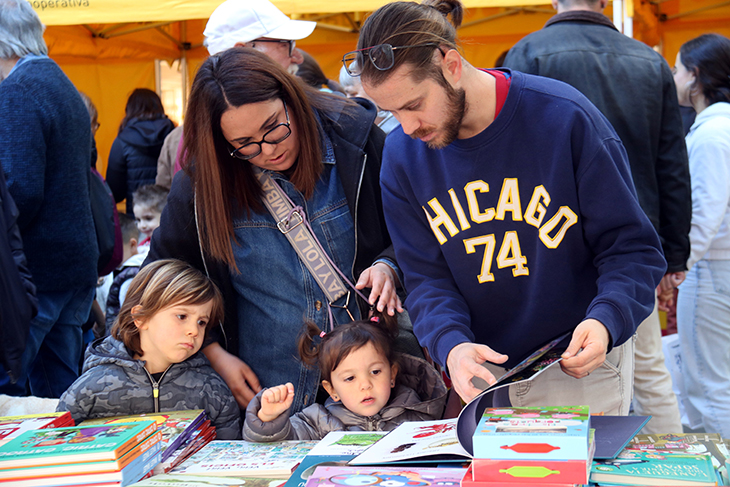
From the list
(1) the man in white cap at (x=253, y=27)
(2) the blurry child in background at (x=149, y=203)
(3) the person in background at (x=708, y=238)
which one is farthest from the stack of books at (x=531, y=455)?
(2) the blurry child in background at (x=149, y=203)

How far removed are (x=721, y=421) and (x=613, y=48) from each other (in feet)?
5.94

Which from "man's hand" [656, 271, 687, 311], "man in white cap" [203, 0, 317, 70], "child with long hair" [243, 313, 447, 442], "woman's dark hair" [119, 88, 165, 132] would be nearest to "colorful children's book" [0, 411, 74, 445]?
"child with long hair" [243, 313, 447, 442]

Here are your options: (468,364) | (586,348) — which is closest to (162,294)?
(468,364)

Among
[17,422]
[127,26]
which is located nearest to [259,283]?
[17,422]

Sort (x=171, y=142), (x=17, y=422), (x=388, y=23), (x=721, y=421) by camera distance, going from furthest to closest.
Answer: (x=171, y=142) < (x=721, y=421) < (x=17, y=422) < (x=388, y=23)

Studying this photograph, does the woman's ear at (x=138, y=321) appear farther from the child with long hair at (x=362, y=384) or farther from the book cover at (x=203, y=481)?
the book cover at (x=203, y=481)

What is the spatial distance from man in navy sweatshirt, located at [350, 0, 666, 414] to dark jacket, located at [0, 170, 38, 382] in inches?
52.3

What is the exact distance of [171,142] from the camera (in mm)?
4098

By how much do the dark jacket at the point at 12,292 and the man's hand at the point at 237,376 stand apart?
745 mm

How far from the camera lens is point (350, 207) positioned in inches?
74.3

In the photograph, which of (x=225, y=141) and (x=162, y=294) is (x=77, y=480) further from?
(x=225, y=141)

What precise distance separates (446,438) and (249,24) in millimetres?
1696

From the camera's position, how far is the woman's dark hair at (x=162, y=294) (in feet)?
6.19

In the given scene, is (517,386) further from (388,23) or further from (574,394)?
(388,23)
